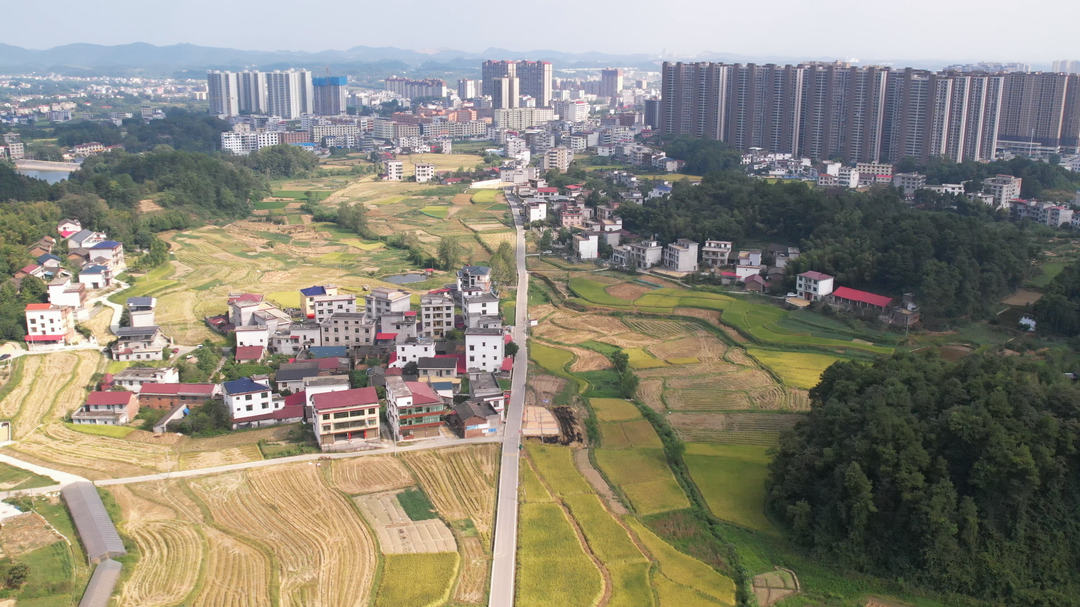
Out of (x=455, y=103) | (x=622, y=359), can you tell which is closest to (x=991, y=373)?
(x=622, y=359)

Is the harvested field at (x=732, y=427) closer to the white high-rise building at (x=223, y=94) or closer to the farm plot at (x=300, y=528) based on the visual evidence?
the farm plot at (x=300, y=528)

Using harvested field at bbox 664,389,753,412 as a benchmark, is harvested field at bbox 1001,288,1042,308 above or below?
above

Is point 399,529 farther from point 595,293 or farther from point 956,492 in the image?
point 595,293

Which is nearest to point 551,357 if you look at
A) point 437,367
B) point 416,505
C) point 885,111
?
point 437,367

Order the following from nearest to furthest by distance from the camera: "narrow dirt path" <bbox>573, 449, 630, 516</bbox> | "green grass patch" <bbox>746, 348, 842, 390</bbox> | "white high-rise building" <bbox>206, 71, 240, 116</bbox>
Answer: "narrow dirt path" <bbox>573, 449, 630, 516</bbox> → "green grass patch" <bbox>746, 348, 842, 390</bbox> → "white high-rise building" <bbox>206, 71, 240, 116</bbox>

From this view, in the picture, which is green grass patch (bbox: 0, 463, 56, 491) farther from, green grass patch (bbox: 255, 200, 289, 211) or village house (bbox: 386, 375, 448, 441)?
green grass patch (bbox: 255, 200, 289, 211)

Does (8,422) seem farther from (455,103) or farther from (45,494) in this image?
(455,103)

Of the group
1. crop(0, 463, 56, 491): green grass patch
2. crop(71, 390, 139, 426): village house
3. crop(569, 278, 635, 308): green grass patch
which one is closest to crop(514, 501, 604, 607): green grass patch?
crop(0, 463, 56, 491): green grass patch
